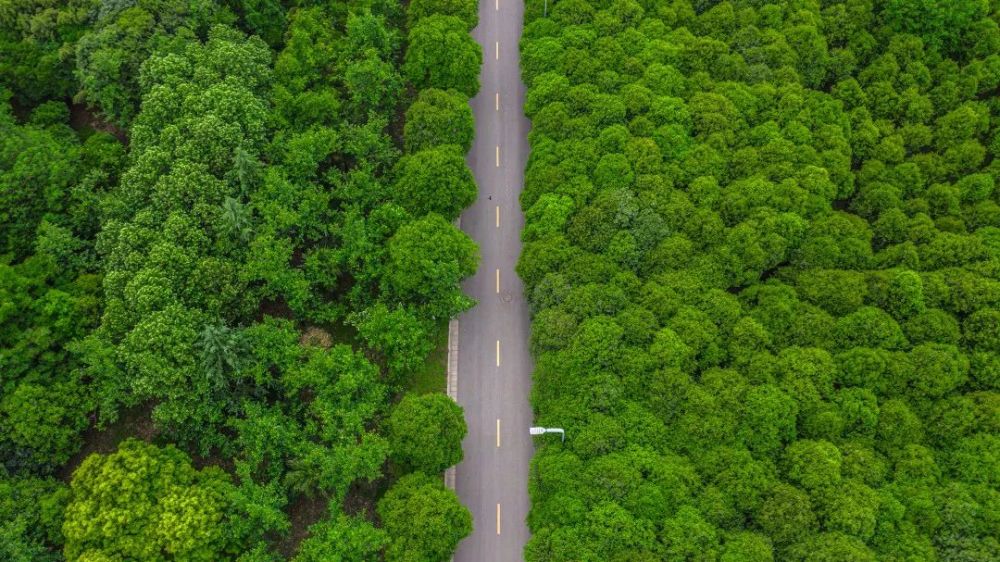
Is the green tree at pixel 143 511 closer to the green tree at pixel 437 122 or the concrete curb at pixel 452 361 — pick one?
the concrete curb at pixel 452 361

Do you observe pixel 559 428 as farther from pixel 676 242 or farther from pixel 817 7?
pixel 817 7

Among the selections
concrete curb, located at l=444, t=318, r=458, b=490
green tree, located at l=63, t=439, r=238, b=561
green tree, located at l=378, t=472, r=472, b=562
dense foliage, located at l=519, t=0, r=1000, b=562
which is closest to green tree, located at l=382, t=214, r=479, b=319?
concrete curb, located at l=444, t=318, r=458, b=490

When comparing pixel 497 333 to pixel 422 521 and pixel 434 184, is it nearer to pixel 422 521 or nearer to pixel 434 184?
pixel 434 184

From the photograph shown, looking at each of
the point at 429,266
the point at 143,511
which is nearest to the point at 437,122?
the point at 429,266

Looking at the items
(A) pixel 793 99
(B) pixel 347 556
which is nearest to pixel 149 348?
(B) pixel 347 556

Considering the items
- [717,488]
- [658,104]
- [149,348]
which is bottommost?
[717,488]

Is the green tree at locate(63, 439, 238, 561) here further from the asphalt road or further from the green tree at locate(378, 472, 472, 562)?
the asphalt road
